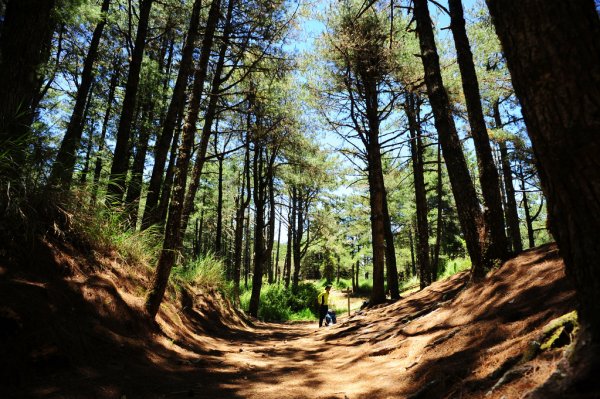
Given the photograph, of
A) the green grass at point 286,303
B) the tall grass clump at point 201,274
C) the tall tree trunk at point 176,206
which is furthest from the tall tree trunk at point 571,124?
the green grass at point 286,303

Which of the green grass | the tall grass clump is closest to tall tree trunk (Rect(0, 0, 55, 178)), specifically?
the tall grass clump

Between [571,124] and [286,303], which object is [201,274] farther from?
[286,303]

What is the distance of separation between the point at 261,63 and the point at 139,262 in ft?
25.4

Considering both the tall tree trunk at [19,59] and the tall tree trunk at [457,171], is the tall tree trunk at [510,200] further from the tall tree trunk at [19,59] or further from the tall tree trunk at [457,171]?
the tall tree trunk at [19,59]

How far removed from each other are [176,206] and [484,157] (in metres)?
5.45

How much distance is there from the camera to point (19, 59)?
4633mm

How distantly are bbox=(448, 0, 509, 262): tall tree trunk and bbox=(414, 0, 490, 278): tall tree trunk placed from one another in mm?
169

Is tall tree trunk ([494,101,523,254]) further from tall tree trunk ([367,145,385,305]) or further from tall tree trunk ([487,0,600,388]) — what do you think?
tall tree trunk ([487,0,600,388])

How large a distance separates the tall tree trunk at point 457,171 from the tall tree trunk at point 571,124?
450 centimetres

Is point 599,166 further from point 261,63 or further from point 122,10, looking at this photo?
point 122,10

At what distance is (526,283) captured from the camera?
4758 millimetres

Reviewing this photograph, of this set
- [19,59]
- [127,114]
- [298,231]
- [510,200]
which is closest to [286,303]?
[298,231]

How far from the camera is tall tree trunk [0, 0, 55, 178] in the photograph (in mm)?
4402

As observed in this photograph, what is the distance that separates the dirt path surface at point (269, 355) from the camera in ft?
9.87
